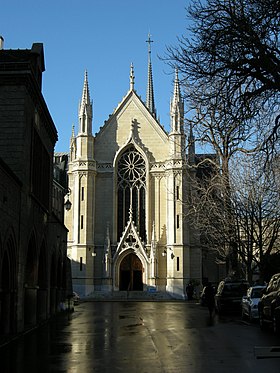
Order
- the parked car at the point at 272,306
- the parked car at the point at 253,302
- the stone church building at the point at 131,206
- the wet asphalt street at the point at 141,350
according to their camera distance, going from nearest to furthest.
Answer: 1. the wet asphalt street at the point at 141,350
2. the parked car at the point at 272,306
3. the parked car at the point at 253,302
4. the stone church building at the point at 131,206

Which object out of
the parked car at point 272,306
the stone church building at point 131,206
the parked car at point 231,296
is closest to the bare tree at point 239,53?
the parked car at point 272,306

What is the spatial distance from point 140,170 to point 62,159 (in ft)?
53.6

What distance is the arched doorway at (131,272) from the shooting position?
174 feet

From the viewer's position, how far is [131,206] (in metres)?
53.5

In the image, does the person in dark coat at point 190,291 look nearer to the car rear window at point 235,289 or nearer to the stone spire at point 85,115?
the stone spire at point 85,115

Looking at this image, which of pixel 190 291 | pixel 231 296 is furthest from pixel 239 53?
pixel 190 291

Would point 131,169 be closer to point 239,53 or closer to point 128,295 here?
point 128,295

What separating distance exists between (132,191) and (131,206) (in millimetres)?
1526

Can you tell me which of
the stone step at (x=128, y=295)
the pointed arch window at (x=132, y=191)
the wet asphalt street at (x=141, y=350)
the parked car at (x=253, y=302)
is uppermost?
the pointed arch window at (x=132, y=191)

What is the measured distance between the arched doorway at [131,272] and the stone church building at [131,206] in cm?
9

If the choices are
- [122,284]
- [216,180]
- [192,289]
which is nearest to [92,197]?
[122,284]

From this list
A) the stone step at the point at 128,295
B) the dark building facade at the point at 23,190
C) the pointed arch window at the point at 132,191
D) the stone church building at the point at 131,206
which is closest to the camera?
the dark building facade at the point at 23,190

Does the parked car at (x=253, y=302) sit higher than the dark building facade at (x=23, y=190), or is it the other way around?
the dark building facade at (x=23, y=190)

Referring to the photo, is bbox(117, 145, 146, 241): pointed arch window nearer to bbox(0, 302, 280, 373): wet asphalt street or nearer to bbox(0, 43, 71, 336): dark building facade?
bbox(0, 43, 71, 336): dark building facade
